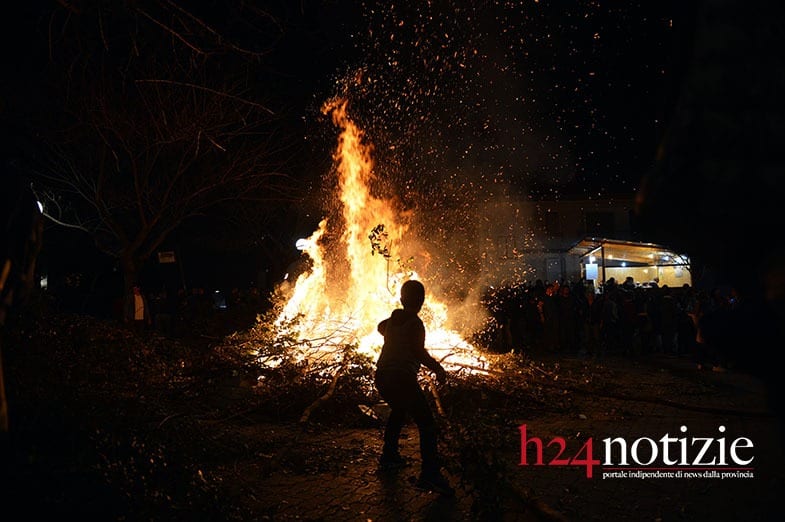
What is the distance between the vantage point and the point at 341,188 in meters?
13.7

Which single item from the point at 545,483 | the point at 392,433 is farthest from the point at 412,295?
the point at 545,483

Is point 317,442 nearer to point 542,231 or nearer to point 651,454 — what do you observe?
point 651,454

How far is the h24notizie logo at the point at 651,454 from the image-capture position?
540 centimetres

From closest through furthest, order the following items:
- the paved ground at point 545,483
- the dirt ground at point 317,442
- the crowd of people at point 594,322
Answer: the dirt ground at point 317,442 < the paved ground at point 545,483 < the crowd of people at point 594,322

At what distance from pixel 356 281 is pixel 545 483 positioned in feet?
26.8

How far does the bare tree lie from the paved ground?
8053 mm

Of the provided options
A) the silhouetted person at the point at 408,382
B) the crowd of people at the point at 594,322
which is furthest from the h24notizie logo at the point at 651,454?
the crowd of people at the point at 594,322

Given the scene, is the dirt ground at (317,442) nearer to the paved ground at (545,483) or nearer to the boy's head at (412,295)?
the paved ground at (545,483)

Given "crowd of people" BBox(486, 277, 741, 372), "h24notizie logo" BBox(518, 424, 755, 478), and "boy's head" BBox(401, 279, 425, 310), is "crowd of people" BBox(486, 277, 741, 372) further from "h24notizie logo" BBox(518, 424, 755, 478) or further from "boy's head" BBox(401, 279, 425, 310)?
"boy's head" BBox(401, 279, 425, 310)

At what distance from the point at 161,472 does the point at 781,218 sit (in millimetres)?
4309

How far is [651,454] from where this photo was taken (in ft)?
19.1

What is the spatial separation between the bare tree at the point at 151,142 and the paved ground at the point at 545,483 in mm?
8053

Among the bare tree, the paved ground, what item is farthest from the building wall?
the paved ground

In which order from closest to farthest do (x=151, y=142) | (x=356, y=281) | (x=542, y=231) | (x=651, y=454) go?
(x=651, y=454), (x=356, y=281), (x=151, y=142), (x=542, y=231)
